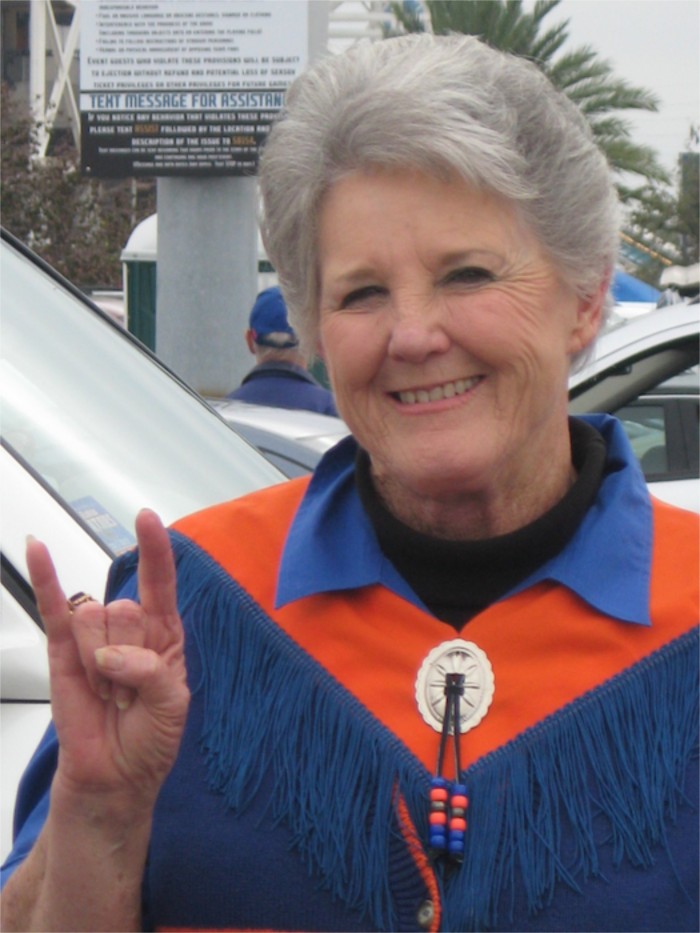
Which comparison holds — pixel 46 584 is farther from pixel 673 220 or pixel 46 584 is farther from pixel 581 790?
pixel 673 220

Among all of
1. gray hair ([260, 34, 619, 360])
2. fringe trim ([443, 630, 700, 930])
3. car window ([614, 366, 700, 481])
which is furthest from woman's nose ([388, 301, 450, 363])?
car window ([614, 366, 700, 481])

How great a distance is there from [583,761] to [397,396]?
552 millimetres

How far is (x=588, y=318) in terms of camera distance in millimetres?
2135

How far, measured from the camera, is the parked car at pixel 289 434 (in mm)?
4168

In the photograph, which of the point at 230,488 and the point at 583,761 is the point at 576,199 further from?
the point at 230,488

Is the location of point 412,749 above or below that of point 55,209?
above

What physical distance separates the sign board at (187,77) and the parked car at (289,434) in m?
2.51

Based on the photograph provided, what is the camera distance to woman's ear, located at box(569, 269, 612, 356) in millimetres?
2117

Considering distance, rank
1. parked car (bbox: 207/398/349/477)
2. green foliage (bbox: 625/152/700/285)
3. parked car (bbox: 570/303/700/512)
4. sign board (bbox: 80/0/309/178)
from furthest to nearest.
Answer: green foliage (bbox: 625/152/700/285) → sign board (bbox: 80/0/309/178) → parked car (bbox: 570/303/700/512) → parked car (bbox: 207/398/349/477)

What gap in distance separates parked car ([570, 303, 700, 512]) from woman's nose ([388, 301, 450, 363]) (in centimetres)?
316

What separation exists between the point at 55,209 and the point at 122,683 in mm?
18440

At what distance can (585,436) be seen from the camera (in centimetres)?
218

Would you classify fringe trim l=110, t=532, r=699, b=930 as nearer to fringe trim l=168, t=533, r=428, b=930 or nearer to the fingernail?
fringe trim l=168, t=533, r=428, b=930

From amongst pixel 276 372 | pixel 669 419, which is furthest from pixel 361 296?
pixel 276 372
